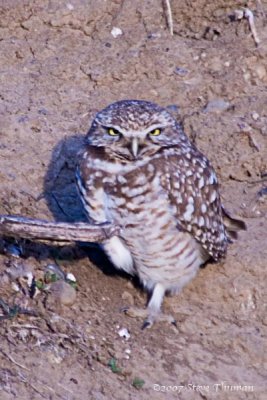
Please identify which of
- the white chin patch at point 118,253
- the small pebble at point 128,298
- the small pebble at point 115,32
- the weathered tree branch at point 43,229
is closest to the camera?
the weathered tree branch at point 43,229

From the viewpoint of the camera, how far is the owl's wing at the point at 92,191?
214 inches

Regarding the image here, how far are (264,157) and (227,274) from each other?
955 millimetres

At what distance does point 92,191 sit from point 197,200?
1.99 ft

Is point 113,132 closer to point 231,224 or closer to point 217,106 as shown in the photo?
point 231,224

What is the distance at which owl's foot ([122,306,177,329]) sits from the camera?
562 cm

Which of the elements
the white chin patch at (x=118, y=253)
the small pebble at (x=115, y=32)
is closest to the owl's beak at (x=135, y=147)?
the white chin patch at (x=118, y=253)

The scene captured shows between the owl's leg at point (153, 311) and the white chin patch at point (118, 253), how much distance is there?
0.78 feet

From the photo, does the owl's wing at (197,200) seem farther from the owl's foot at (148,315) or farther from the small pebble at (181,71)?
the small pebble at (181,71)

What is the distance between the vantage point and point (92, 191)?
5430mm

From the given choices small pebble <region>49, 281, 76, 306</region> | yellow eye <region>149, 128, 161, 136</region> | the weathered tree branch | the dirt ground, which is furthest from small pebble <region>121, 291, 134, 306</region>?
yellow eye <region>149, 128, 161, 136</region>

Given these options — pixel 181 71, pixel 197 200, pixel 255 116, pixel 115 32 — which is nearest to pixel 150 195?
pixel 197 200

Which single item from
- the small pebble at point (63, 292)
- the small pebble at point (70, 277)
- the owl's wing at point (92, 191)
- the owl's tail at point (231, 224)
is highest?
the owl's wing at point (92, 191)

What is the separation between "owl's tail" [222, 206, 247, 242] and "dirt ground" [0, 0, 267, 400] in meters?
0.08

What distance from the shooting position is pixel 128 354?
5.28 m
